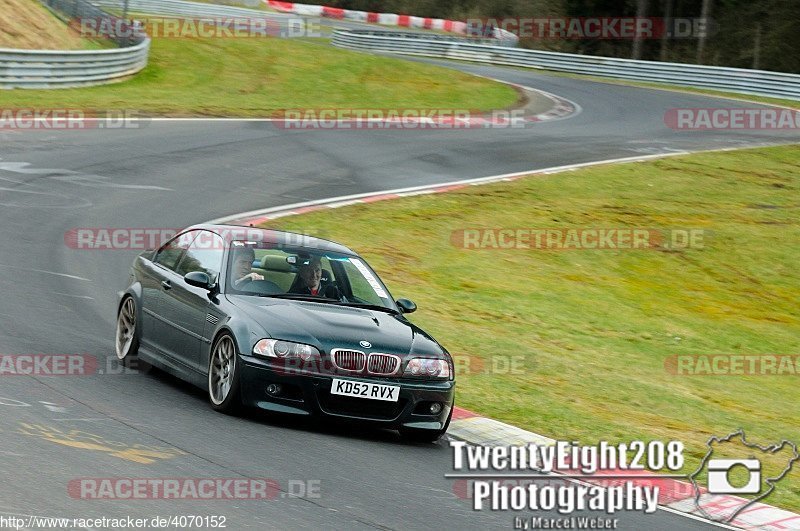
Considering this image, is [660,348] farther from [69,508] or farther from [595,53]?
[595,53]

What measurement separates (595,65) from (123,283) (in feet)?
127

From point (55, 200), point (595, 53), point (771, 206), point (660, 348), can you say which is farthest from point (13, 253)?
point (595, 53)

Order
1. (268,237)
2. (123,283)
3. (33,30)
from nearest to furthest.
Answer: (268,237) → (123,283) → (33,30)

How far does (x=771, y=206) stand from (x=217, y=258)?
1686 centimetres

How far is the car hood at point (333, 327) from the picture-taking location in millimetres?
8602

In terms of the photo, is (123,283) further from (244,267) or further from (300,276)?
(300,276)

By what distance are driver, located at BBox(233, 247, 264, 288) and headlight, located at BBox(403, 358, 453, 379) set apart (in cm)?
154

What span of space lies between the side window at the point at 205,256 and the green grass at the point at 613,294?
2.53m

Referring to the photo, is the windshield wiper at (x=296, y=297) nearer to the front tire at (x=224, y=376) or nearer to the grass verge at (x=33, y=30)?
the front tire at (x=224, y=376)

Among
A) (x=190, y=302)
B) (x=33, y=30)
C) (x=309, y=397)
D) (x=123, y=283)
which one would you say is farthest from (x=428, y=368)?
(x=33, y=30)

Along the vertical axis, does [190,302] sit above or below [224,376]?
above

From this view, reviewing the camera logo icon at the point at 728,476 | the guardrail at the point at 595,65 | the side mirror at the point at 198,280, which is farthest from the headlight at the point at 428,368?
the guardrail at the point at 595,65

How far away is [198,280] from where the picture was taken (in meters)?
9.30

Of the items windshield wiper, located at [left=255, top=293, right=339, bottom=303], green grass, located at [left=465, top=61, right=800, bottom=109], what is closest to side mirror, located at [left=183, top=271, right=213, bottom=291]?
windshield wiper, located at [left=255, top=293, right=339, bottom=303]
